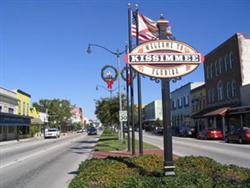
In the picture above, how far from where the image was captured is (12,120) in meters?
55.3

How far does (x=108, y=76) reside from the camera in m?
32.3

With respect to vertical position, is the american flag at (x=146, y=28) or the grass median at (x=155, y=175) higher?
the american flag at (x=146, y=28)

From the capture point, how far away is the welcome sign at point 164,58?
935 centimetres

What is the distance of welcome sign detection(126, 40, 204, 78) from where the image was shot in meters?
9.35

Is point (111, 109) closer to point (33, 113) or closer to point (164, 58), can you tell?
point (164, 58)

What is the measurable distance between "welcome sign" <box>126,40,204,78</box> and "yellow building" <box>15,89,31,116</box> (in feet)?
199

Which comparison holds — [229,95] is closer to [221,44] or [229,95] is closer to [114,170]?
[221,44]

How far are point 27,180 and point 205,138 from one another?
104 ft

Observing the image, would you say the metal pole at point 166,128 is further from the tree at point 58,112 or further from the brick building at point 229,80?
the tree at point 58,112

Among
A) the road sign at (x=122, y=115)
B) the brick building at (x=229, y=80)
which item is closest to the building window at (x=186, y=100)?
the brick building at (x=229, y=80)

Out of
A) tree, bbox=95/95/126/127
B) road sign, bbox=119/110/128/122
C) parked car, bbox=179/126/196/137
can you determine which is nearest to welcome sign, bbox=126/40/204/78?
road sign, bbox=119/110/128/122

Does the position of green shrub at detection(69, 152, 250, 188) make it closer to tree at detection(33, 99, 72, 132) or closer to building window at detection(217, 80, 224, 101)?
building window at detection(217, 80, 224, 101)

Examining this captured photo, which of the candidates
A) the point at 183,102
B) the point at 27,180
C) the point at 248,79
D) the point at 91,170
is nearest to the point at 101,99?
the point at 248,79

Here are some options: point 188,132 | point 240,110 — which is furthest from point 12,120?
point 240,110
